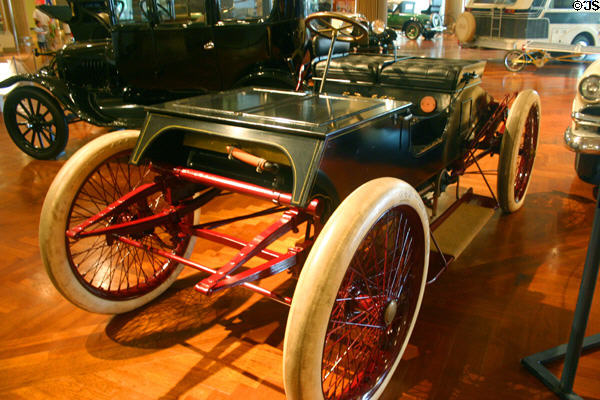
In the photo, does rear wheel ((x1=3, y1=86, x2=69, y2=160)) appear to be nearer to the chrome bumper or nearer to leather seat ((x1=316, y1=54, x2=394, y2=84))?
leather seat ((x1=316, y1=54, x2=394, y2=84))

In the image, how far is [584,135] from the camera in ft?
9.36

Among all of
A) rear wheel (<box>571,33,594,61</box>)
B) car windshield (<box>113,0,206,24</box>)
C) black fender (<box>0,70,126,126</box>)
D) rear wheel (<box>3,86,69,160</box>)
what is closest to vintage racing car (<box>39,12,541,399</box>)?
car windshield (<box>113,0,206,24</box>)

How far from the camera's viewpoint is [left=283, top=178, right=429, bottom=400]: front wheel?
1243mm

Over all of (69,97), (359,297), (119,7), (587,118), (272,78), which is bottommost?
(359,297)

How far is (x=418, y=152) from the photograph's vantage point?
88.9 inches

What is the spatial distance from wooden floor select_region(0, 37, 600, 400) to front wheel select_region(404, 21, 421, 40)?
13726mm

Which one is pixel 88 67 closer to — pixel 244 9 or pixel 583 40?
pixel 244 9

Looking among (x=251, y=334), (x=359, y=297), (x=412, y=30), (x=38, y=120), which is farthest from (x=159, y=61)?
(x=412, y=30)

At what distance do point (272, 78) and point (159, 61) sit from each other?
1036 millimetres

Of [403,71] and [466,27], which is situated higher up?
[466,27]

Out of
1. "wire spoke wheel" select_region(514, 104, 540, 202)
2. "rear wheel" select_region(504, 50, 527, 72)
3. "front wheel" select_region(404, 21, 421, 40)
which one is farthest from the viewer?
"front wheel" select_region(404, 21, 421, 40)

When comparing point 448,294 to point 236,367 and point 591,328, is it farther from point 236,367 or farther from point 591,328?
point 236,367

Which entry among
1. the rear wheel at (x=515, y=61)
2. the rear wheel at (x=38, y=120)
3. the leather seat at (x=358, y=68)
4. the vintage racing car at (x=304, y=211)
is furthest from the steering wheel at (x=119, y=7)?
the rear wheel at (x=515, y=61)

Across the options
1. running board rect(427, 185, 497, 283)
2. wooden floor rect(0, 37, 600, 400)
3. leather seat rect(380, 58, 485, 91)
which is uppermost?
leather seat rect(380, 58, 485, 91)
